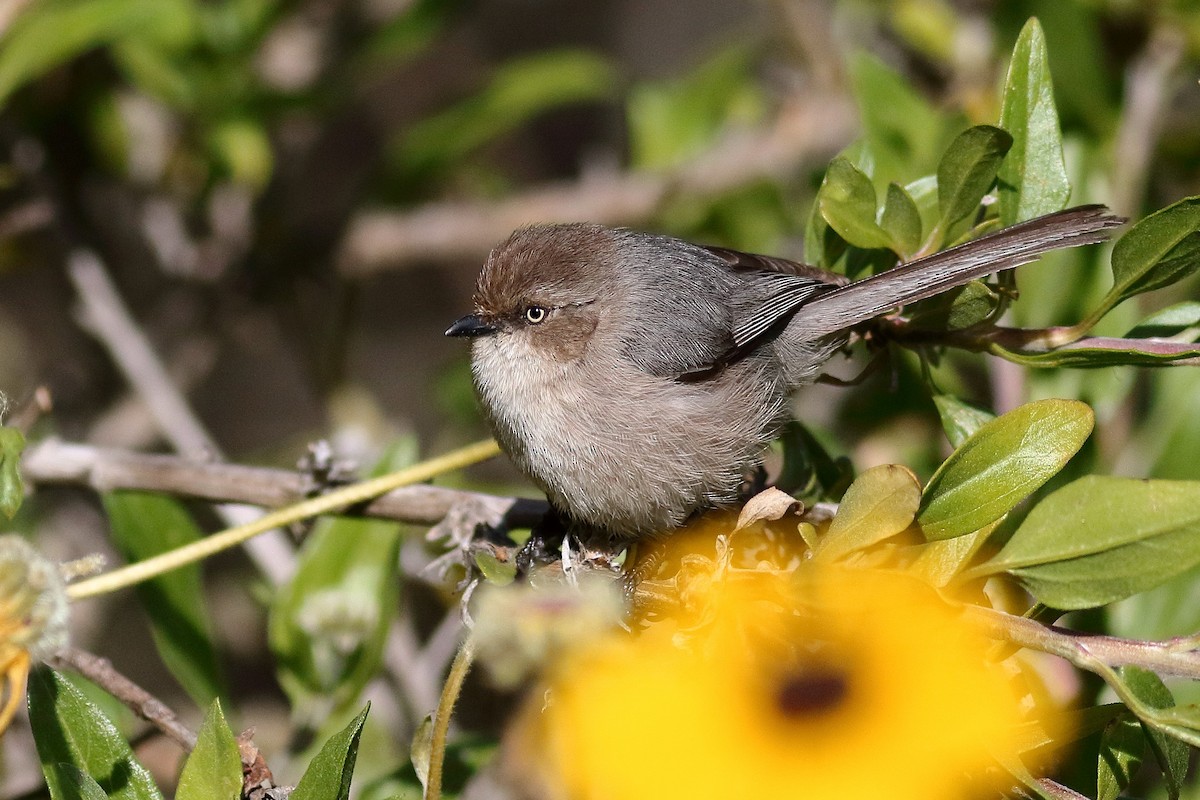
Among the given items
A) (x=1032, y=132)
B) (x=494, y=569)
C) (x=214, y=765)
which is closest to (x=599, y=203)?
(x=1032, y=132)

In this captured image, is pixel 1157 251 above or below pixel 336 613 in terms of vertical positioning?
above

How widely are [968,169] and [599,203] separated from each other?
3015 mm

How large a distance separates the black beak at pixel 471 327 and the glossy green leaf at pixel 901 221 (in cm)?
139

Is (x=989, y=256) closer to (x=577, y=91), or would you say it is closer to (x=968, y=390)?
(x=968, y=390)

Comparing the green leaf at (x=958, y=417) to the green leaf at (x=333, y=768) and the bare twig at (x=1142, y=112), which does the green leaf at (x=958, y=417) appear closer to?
the green leaf at (x=333, y=768)

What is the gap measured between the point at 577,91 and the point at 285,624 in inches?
127

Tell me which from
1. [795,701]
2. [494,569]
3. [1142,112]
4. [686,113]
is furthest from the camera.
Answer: [686,113]

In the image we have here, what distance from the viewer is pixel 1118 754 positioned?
2.08 m

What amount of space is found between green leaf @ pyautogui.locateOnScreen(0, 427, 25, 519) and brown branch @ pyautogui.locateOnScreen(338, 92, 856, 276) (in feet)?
10.3

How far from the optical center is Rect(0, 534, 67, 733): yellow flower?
1905mm

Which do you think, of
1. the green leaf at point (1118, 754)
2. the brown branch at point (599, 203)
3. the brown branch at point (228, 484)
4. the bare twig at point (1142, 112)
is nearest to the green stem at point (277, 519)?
the brown branch at point (228, 484)

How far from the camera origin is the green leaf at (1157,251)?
2.27 m

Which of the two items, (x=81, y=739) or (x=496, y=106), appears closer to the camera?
(x=81, y=739)

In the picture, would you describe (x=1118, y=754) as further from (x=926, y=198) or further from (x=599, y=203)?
(x=599, y=203)
